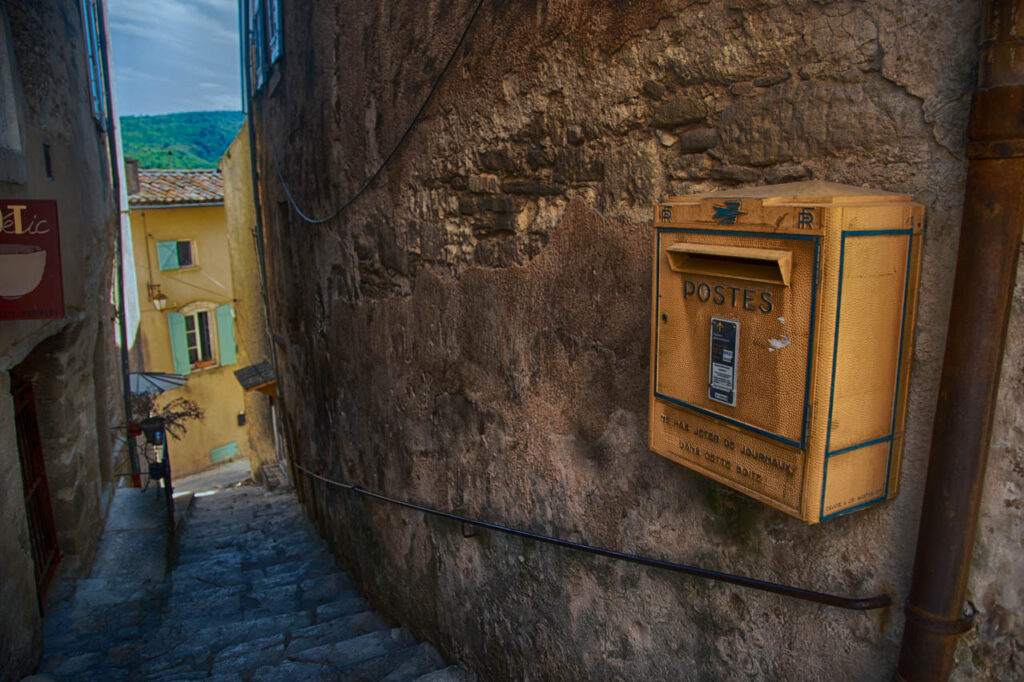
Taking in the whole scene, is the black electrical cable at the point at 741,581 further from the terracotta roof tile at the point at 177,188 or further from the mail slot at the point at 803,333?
the terracotta roof tile at the point at 177,188

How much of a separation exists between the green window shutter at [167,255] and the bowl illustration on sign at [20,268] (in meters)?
15.3

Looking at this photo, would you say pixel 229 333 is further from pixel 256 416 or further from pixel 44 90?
pixel 44 90

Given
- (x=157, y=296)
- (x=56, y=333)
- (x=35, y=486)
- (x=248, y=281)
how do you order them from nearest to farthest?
(x=56, y=333)
(x=35, y=486)
(x=248, y=281)
(x=157, y=296)

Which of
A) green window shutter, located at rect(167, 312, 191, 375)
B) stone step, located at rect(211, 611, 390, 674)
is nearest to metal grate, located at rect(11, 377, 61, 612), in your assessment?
stone step, located at rect(211, 611, 390, 674)

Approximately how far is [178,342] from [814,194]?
18822 mm

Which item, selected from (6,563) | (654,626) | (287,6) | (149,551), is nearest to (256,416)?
(149,551)

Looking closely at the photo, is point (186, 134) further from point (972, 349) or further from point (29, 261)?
point (972, 349)

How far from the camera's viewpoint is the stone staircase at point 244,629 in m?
4.05

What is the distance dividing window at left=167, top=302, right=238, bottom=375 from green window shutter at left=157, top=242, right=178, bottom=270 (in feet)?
3.63

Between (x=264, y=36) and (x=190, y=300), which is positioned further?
(x=190, y=300)

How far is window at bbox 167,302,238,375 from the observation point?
59.7 feet

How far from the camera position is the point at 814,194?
62.6 inches

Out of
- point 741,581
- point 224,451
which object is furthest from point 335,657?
point 224,451

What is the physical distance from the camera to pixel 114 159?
10688 mm
